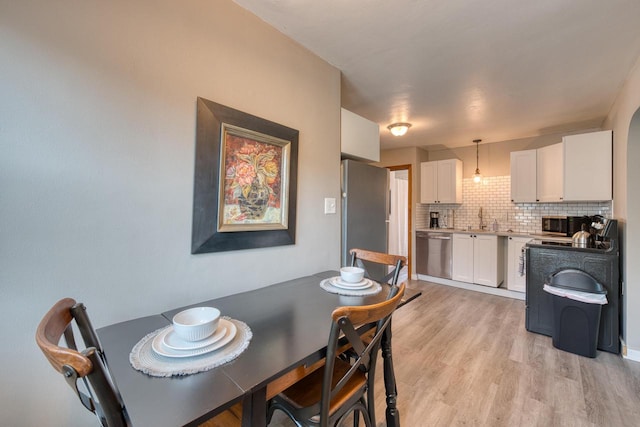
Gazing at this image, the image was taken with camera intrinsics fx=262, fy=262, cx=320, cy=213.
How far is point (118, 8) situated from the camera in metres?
1.15

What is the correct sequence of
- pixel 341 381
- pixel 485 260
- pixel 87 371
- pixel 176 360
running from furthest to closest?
pixel 485 260
pixel 341 381
pixel 176 360
pixel 87 371

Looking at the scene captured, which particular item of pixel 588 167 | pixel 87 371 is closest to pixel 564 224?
pixel 588 167

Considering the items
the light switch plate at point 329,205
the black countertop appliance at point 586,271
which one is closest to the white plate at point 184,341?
the light switch plate at point 329,205

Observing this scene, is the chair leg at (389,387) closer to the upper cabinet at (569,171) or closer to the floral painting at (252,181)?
the floral painting at (252,181)

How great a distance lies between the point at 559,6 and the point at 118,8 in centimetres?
238

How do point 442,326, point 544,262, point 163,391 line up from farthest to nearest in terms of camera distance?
point 442,326 < point 544,262 < point 163,391

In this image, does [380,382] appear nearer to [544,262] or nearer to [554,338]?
[554,338]

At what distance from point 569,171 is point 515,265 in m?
1.44

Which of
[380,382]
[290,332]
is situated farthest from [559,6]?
[380,382]

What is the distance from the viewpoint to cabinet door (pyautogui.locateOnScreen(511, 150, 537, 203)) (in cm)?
393

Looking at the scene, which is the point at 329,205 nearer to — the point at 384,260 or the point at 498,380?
the point at 384,260

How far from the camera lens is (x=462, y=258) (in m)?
4.34

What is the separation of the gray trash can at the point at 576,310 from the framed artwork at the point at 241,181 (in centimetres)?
264

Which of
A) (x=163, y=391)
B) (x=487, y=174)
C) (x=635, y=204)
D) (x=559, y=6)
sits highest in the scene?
(x=559, y=6)
